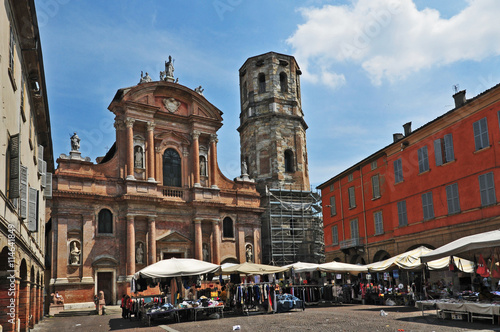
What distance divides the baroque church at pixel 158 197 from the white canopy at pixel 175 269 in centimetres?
1108

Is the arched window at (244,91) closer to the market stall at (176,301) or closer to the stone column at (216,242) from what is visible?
the stone column at (216,242)

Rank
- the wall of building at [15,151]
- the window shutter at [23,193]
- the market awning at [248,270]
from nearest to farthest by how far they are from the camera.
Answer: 1. the wall of building at [15,151]
2. the window shutter at [23,193]
3. the market awning at [248,270]

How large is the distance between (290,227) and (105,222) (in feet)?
52.1

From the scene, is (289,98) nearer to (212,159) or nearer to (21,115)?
(212,159)

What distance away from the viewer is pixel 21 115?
1255 cm

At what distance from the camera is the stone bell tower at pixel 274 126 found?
1586 inches

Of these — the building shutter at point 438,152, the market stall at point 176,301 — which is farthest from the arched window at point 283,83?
the market stall at point 176,301

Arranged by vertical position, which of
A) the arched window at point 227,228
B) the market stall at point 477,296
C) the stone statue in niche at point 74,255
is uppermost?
the arched window at point 227,228

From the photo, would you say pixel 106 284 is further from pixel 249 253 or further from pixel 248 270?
pixel 248 270

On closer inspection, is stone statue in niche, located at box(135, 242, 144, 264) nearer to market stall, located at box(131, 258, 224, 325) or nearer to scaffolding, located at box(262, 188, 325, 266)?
market stall, located at box(131, 258, 224, 325)

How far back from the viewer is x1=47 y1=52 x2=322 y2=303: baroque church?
93.2ft

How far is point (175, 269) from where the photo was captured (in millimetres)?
18297

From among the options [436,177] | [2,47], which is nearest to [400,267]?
[436,177]

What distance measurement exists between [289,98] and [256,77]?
3.57 metres
